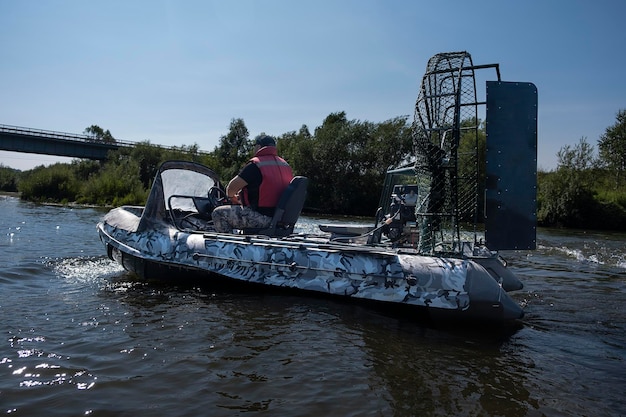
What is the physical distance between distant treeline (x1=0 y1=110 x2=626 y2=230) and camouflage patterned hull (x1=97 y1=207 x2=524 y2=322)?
29112 mm

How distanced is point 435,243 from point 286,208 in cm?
271

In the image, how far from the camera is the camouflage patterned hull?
5.43 metres

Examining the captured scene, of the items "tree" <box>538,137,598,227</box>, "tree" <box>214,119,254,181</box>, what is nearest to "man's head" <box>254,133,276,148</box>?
"tree" <box>538,137,598,227</box>

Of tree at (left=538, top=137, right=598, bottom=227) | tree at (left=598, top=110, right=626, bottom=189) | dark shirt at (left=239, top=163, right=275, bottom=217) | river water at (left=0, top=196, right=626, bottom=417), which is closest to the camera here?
river water at (left=0, top=196, right=626, bottom=417)

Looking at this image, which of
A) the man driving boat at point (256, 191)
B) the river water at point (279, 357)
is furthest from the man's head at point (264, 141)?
the river water at point (279, 357)

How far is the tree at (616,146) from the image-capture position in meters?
39.6

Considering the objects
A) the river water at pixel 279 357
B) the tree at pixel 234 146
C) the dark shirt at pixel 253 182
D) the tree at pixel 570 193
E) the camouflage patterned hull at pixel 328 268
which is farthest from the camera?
the tree at pixel 234 146

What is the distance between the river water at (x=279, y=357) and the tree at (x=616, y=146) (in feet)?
125

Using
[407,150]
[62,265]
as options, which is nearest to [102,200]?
[407,150]

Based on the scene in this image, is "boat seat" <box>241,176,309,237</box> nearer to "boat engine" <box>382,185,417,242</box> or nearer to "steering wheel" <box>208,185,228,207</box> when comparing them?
"steering wheel" <box>208,185,228,207</box>

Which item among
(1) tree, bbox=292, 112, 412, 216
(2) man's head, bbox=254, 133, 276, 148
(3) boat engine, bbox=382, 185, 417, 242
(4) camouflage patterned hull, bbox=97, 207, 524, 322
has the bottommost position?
(4) camouflage patterned hull, bbox=97, 207, 524, 322

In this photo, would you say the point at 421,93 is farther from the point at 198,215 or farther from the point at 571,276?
the point at 571,276

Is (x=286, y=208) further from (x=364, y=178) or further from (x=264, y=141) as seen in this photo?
(x=364, y=178)

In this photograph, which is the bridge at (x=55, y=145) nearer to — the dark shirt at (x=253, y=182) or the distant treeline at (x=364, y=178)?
the distant treeline at (x=364, y=178)
